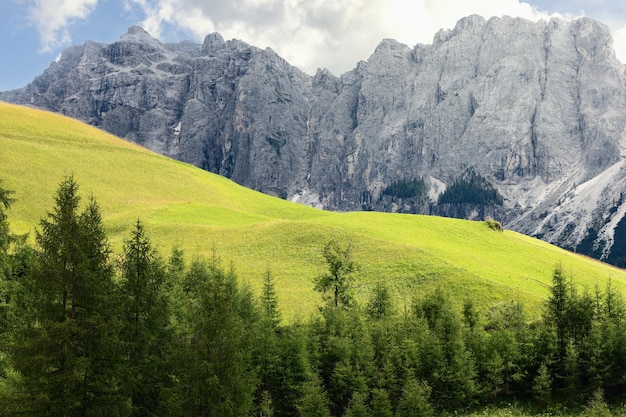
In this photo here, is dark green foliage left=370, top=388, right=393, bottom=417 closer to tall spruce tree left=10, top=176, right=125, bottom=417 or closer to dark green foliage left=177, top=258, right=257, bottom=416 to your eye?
dark green foliage left=177, top=258, right=257, bottom=416

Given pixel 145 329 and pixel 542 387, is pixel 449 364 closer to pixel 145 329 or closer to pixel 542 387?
pixel 542 387

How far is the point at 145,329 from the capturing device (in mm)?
25672

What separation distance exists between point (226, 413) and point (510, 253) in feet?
238

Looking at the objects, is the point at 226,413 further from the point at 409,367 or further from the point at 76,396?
the point at 409,367

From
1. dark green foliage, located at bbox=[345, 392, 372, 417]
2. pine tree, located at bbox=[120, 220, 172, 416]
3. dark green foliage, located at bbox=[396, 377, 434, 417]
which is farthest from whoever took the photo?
dark green foliage, located at bbox=[396, 377, 434, 417]

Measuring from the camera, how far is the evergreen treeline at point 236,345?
68.3 feet

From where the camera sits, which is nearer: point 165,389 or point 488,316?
point 165,389

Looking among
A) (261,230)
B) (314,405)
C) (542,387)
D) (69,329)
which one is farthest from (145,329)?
(261,230)

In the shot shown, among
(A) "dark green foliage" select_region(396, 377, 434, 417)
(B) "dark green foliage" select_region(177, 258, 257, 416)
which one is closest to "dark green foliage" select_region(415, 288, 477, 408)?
(A) "dark green foliage" select_region(396, 377, 434, 417)

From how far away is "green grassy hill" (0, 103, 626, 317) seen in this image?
2564 inches

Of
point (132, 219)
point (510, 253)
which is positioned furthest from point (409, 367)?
point (132, 219)

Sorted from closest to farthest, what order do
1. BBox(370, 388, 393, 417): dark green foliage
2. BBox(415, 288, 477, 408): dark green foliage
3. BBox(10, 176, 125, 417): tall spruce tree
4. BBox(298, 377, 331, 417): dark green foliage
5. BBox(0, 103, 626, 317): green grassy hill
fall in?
BBox(10, 176, 125, 417): tall spruce tree → BBox(298, 377, 331, 417): dark green foliage → BBox(370, 388, 393, 417): dark green foliage → BBox(415, 288, 477, 408): dark green foliage → BBox(0, 103, 626, 317): green grassy hill

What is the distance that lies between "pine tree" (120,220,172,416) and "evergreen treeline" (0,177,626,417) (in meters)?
0.07

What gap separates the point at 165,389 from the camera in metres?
24.5
